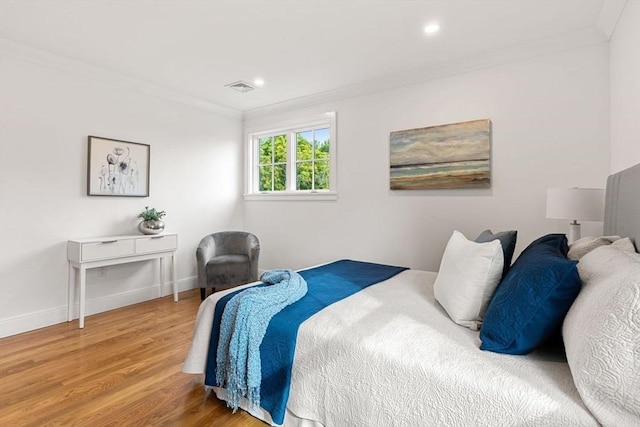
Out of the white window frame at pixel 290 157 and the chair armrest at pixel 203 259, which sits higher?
the white window frame at pixel 290 157

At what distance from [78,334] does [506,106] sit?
→ 4.25 meters

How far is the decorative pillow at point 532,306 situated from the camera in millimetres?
1152

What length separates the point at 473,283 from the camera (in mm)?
1526

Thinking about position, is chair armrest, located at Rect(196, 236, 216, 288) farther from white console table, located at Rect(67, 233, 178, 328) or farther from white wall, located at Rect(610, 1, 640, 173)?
white wall, located at Rect(610, 1, 640, 173)

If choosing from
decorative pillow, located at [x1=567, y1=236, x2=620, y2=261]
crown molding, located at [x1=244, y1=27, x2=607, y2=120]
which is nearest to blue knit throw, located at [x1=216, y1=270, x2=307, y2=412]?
decorative pillow, located at [x1=567, y1=236, x2=620, y2=261]

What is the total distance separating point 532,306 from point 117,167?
12.7 feet

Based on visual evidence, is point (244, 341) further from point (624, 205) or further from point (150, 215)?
point (150, 215)

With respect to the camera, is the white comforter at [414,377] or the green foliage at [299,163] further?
the green foliage at [299,163]

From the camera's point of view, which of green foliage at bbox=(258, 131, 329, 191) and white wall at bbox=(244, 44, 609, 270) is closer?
white wall at bbox=(244, 44, 609, 270)

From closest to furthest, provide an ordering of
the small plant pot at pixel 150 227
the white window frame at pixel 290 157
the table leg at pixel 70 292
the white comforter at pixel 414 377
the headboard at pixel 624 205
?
1. the white comforter at pixel 414 377
2. the headboard at pixel 624 205
3. the table leg at pixel 70 292
4. the small plant pot at pixel 150 227
5. the white window frame at pixel 290 157

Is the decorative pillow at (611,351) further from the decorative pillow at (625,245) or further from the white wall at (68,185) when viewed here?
the white wall at (68,185)

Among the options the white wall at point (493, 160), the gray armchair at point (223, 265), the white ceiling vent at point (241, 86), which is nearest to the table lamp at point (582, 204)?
the white wall at point (493, 160)

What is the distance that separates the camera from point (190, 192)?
4234mm

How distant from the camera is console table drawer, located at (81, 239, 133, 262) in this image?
2.99m
